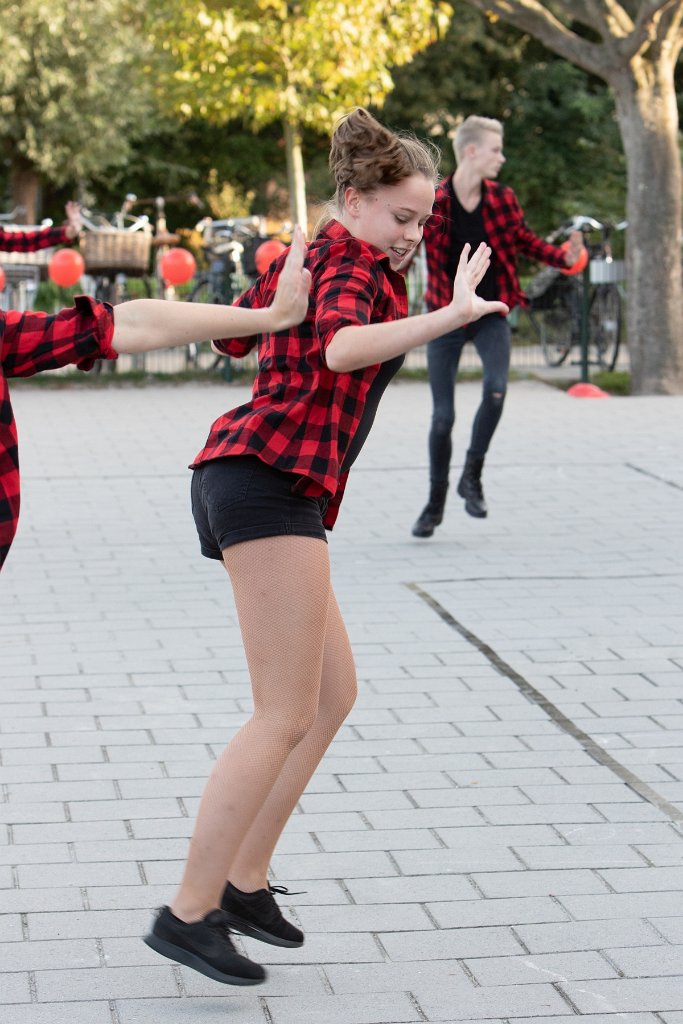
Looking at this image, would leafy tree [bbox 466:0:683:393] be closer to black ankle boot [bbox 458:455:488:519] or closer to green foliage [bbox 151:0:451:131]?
black ankle boot [bbox 458:455:488:519]

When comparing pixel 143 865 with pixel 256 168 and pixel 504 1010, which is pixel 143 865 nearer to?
pixel 504 1010

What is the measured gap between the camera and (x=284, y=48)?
23203 millimetres

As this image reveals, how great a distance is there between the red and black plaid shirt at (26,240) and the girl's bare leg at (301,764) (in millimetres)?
6201

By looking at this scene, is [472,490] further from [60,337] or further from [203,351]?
[203,351]

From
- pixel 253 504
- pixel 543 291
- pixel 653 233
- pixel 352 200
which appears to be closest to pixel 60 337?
pixel 253 504

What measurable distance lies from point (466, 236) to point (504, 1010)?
553cm

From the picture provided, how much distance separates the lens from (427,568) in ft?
25.2

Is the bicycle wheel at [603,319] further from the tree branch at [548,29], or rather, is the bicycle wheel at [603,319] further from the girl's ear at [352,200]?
the girl's ear at [352,200]

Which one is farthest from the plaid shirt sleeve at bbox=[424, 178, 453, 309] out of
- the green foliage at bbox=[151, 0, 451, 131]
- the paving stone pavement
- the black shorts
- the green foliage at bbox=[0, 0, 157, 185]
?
the green foliage at bbox=[0, 0, 157, 185]

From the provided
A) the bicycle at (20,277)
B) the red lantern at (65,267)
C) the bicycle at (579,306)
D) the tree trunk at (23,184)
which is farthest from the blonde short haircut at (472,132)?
the tree trunk at (23,184)

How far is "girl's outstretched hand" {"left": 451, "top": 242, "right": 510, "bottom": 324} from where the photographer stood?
3.13m

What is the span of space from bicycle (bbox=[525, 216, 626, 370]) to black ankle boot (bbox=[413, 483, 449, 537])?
808 centimetres

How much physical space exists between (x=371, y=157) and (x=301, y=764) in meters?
1.25

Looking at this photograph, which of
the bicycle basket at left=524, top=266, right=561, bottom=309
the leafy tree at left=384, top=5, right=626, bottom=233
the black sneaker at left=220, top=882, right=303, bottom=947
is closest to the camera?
the black sneaker at left=220, top=882, right=303, bottom=947
